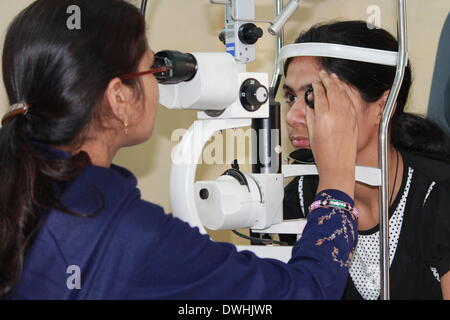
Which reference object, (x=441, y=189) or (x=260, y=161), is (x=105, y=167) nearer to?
(x=260, y=161)

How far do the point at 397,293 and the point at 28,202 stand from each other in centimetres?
93

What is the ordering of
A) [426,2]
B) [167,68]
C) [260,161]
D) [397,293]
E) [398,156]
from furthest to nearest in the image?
[426,2] < [398,156] < [397,293] < [260,161] < [167,68]

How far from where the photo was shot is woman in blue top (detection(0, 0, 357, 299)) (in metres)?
0.91

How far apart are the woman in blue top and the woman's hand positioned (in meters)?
0.16

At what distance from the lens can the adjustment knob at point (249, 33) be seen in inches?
55.5

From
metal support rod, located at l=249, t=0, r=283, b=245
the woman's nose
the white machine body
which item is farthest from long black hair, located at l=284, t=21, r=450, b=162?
the white machine body

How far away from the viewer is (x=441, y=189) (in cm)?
153

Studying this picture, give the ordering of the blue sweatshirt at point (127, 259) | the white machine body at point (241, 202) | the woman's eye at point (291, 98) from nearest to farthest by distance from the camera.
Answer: the blue sweatshirt at point (127, 259), the white machine body at point (241, 202), the woman's eye at point (291, 98)

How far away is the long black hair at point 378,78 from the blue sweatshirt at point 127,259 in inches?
25.8

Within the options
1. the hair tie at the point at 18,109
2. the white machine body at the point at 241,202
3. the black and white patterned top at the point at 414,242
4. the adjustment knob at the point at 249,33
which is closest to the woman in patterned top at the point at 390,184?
the black and white patterned top at the point at 414,242

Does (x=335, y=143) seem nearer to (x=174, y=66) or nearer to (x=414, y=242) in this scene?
(x=174, y=66)

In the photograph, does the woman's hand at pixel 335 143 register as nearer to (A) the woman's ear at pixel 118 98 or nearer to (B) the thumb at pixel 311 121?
(B) the thumb at pixel 311 121

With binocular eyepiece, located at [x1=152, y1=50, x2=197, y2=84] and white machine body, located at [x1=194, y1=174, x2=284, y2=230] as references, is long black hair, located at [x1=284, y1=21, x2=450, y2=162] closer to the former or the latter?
white machine body, located at [x1=194, y1=174, x2=284, y2=230]
